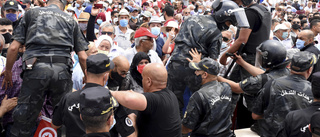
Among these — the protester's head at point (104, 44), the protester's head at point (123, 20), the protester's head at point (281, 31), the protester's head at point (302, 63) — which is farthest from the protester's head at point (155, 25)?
the protester's head at point (302, 63)

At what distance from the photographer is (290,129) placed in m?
2.90

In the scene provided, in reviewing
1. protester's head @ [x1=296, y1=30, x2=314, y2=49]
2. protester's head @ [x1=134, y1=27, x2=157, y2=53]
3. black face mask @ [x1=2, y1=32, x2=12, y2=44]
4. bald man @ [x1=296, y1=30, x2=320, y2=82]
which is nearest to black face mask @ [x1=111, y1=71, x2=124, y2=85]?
protester's head @ [x1=134, y1=27, x2=157, y2=53]

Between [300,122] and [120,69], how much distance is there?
253 cm

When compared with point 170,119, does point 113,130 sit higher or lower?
lower

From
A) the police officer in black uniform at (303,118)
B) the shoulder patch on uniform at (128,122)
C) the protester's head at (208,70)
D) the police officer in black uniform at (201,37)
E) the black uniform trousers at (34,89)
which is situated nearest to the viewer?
the police officer in black uniform at (303,118)

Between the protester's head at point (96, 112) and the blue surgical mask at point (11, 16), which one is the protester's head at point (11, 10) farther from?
the protester's head at point (96, 112)

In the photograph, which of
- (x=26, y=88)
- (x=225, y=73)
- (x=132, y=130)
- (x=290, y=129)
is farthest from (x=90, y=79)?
(x=225, y=73)

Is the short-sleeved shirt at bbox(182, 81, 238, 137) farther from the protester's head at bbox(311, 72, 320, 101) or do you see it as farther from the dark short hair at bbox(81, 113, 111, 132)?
the dark short hair at bbox(81, 113, 111, 132)

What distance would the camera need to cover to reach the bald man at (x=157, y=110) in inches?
121

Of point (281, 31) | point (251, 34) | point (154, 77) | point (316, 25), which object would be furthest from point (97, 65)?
point (316, 25)

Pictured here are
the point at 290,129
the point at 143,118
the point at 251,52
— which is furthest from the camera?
the point at 251,52

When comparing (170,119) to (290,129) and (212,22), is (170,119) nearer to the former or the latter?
(290,129)

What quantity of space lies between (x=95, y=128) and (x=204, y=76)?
1.72 meters

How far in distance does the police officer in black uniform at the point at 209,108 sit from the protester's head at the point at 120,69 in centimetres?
131
